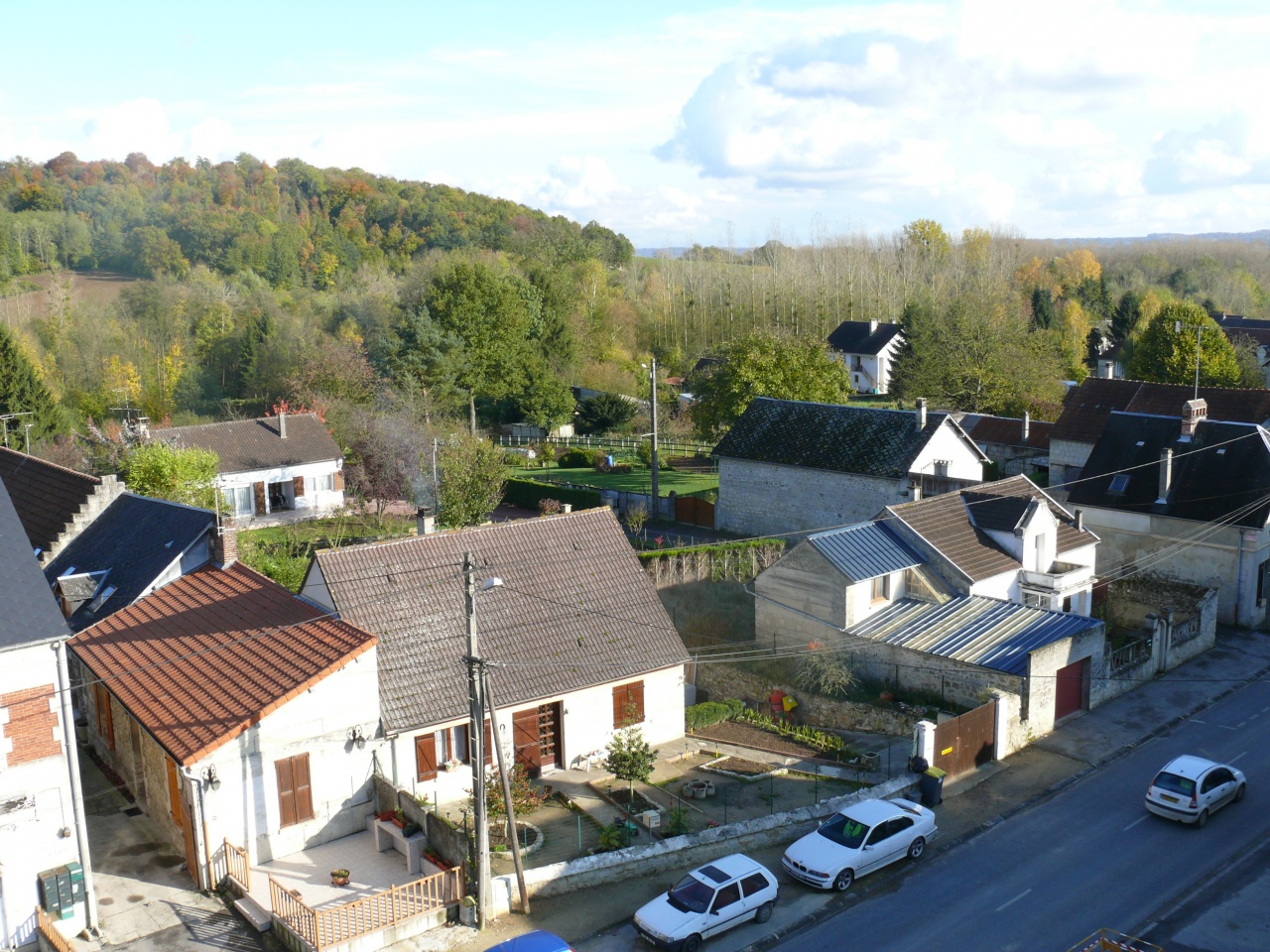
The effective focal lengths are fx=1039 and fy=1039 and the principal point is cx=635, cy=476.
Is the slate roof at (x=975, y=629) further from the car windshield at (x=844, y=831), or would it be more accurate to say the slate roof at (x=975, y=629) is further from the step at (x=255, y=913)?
the step at (x=255, y=913)

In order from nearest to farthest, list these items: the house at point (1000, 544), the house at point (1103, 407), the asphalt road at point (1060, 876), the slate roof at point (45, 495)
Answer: the asphalt road at point (1060, 876)
the slate roof at point (45, 495)
the house at point (1000, 544)
the house at point (1103, 407)

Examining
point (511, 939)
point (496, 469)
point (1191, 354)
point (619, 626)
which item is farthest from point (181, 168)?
point (511, 939)

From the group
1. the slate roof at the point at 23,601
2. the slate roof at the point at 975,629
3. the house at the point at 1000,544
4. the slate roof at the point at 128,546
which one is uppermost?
the slate roof at the point at 23,601

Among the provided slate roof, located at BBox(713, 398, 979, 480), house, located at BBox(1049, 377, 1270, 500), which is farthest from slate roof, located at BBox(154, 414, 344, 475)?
house, located at BBox(1049, 377, 1270, 500)

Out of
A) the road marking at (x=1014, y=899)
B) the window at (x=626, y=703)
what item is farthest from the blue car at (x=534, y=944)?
the window at (x=626, y=703)

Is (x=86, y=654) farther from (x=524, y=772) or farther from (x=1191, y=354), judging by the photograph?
(x=1191, y=354)

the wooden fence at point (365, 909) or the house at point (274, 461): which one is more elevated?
the house at point (274, 461)

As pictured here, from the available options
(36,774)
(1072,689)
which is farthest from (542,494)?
(36,774)

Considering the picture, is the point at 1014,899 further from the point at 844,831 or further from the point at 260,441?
the point at 260,441
